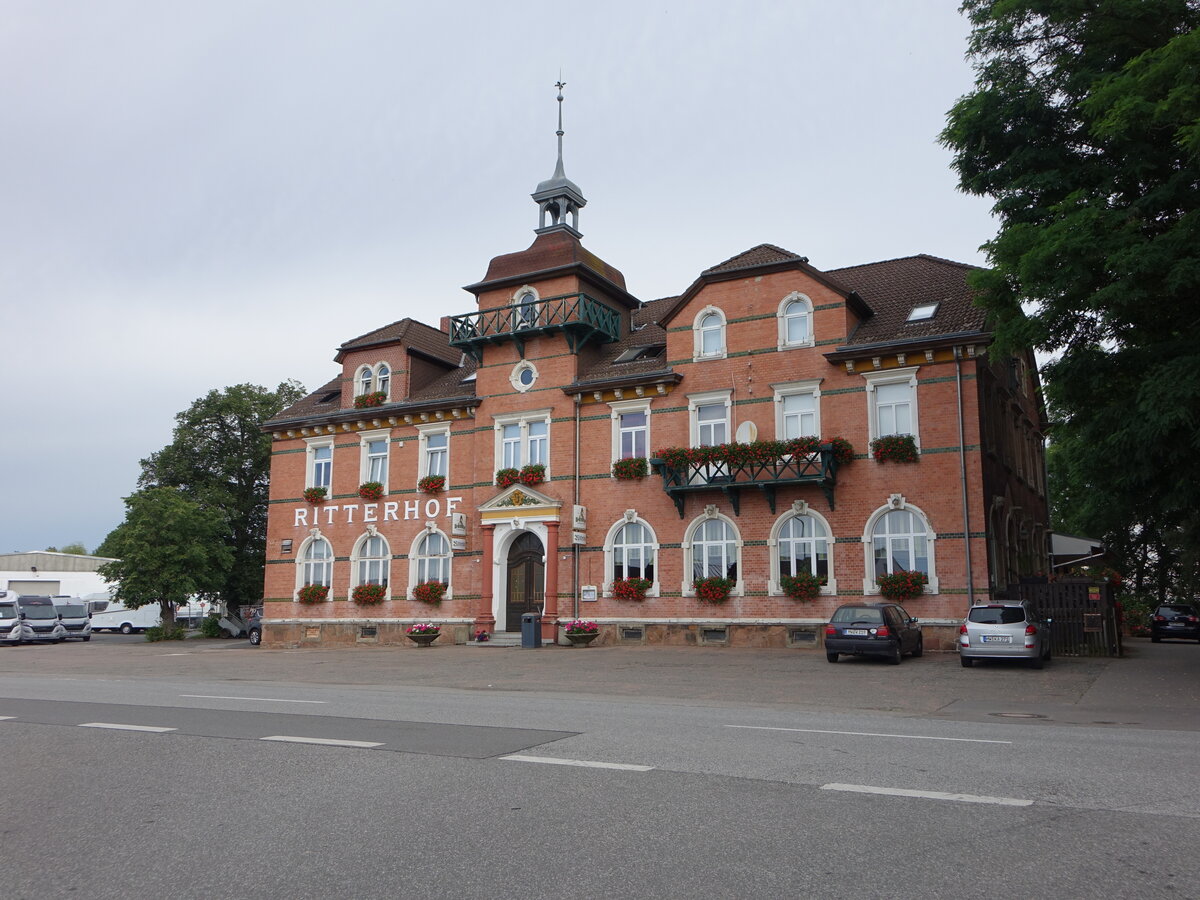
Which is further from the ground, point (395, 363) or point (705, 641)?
point (395, 363)

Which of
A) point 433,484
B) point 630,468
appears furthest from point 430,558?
point 630,468

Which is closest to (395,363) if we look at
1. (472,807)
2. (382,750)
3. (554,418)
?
(554,418)

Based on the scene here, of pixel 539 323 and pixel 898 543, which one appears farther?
pixel 539 323

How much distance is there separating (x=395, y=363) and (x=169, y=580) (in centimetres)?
1649

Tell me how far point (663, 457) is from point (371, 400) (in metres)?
12.3

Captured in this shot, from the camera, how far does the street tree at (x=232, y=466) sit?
48.8 meters

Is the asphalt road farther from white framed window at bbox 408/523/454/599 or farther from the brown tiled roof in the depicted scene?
white framed window at bbox 408/523/454/599

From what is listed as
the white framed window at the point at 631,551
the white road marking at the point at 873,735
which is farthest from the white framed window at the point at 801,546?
the white road marking at the point at 873,735

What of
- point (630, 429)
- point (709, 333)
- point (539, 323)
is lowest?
point (630, 429)

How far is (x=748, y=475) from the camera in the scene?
2669cm

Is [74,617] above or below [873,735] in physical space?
below

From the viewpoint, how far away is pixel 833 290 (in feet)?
88.5

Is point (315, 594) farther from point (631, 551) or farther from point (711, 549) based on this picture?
point (711, 549)

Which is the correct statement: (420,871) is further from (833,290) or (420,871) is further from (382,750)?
(833,290)
